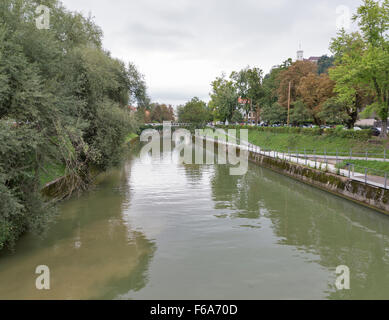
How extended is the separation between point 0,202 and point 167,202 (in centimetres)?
985

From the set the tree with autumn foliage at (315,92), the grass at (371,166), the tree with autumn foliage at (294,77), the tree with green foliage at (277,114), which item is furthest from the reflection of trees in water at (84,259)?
the tree with autumn foliage at (294,77)

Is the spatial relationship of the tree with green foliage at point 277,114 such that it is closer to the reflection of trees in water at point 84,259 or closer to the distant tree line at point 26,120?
the reflection of trees in water at point 84,259

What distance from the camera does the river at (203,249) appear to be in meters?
8.21

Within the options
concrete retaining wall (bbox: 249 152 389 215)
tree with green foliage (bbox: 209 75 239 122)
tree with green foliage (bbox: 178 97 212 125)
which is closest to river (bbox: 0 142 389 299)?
concrete retaining wall (bbox: 249 152 389 215)

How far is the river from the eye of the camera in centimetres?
821

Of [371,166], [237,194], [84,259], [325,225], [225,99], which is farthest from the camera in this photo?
[225,99]

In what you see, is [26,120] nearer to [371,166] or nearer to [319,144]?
[371,166]

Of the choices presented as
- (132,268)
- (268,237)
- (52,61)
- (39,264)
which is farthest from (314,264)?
(52,61)

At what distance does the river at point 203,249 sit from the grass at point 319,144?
1134cm

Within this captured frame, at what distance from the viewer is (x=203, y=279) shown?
8688 millimetres

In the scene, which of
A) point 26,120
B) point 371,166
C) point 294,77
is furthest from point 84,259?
Answer: point 294,77

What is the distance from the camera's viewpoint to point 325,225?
1372 cm

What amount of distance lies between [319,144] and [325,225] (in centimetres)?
2282
